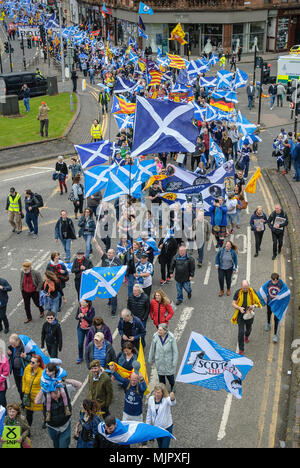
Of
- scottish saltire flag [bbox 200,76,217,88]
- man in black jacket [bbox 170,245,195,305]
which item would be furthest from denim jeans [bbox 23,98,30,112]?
man in black jacket [bbox 170,245,195,305]

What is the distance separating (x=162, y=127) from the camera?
14000 mm

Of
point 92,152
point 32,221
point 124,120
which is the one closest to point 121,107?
point 124,120

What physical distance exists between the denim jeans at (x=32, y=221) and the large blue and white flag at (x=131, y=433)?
35.1 feet

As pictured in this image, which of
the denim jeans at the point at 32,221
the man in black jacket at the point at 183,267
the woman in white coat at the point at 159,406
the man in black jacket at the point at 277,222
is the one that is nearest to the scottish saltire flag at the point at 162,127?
the man in black jacket at the point at 183,267

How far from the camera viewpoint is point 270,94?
3916 cm

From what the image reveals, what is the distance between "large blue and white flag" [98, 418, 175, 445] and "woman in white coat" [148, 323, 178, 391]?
219 cm

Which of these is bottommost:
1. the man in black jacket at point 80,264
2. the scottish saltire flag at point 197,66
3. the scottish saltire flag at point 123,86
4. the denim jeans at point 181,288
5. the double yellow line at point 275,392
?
the double yellow line at point 275,392

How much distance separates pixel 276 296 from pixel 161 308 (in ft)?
8.18

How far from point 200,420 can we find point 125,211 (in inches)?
269

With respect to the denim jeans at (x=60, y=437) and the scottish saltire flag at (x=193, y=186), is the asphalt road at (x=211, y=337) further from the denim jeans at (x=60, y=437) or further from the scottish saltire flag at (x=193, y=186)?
the scottish saltire flag at (x=193, y=186)

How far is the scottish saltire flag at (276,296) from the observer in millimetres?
12219

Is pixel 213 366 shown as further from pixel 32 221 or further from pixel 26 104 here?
pixel 26 104

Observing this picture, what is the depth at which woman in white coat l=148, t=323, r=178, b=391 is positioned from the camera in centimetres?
1011

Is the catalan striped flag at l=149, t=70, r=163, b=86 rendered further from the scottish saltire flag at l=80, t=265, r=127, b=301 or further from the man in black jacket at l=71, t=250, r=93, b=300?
the scottish saltire flag at l=80, t=265, r=127, b=301
